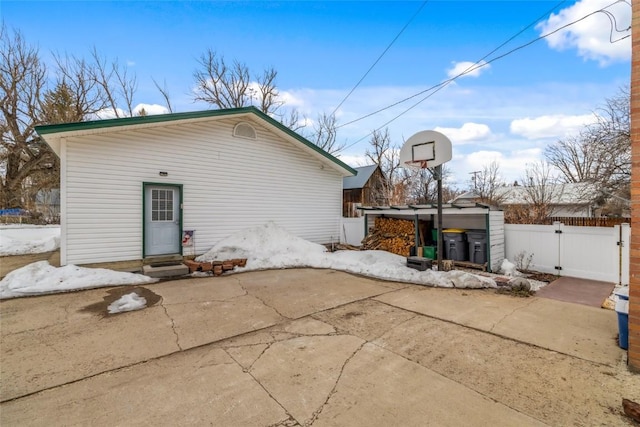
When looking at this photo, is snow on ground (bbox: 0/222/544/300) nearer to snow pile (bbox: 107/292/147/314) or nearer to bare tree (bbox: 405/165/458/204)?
snow pile (bbox: 107/292/147/314)

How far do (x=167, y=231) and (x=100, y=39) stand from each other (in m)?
16.2

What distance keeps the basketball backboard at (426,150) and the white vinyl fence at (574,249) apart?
3.13m

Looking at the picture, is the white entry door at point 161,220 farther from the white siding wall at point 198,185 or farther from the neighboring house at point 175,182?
the white siding wall at point 198,185

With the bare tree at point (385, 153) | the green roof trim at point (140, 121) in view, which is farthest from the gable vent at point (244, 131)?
the bare tree at point (385, 153)

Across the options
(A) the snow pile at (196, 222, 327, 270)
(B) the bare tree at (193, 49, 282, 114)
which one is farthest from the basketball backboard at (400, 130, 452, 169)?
(B) the bare tree at (193, 49, 282, 114)

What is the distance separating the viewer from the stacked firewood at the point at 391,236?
9.27 metres

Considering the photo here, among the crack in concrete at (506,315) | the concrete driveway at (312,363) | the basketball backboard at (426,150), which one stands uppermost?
the basketball backboard at (426,150)

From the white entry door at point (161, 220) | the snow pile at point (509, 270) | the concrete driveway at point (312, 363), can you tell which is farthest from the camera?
the white entry door at point (161, 220)

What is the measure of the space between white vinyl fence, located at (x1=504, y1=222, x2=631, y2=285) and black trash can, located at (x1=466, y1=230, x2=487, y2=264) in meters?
1.02

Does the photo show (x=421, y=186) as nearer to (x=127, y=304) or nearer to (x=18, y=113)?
(x=127, y=304)

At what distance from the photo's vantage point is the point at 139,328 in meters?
3.98

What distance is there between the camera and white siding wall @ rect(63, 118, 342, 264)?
694 centimetres

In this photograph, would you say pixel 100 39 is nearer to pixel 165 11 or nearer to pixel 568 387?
pixel 165 11

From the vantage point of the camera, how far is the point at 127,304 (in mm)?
4934
